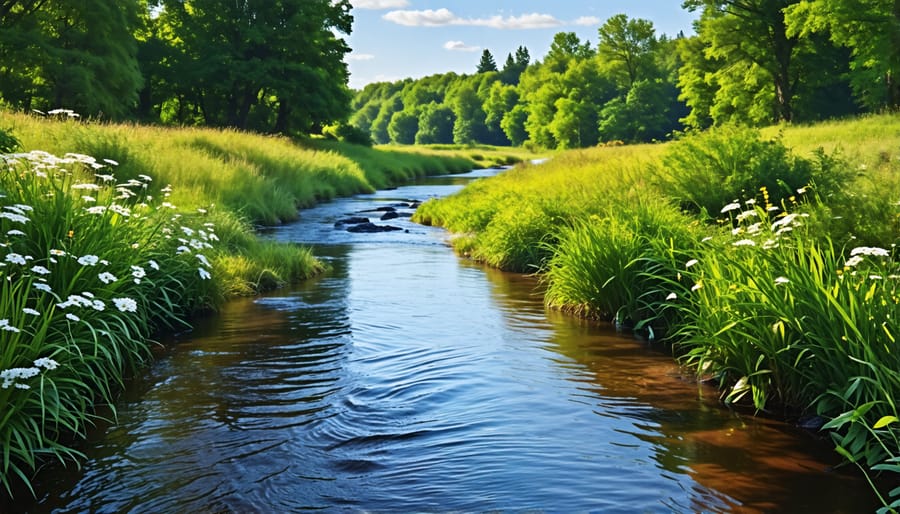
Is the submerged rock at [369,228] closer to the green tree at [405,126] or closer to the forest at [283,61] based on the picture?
the forest at [283,61]

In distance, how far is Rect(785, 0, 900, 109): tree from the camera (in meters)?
28.2

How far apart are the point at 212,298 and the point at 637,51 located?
238 feet

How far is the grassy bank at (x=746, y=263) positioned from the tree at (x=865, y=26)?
1556cm

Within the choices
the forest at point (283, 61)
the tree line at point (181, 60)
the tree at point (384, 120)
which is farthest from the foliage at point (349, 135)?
the tree at point (384, 120)

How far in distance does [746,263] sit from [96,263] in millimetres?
5345

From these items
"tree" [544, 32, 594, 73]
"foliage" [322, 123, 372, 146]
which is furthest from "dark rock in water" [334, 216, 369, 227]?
"tree" [544, 32, 594, 73]

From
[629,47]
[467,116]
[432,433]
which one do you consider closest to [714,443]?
[432,433]

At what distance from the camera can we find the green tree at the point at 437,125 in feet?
457

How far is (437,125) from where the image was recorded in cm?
13988

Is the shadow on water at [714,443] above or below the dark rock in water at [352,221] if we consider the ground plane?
below

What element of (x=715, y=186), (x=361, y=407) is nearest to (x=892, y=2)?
(x=715, y=186)

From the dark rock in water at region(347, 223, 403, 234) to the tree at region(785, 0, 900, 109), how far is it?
22980 millimetres

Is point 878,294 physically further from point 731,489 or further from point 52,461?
point 52,461

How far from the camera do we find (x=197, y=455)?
448 cm
